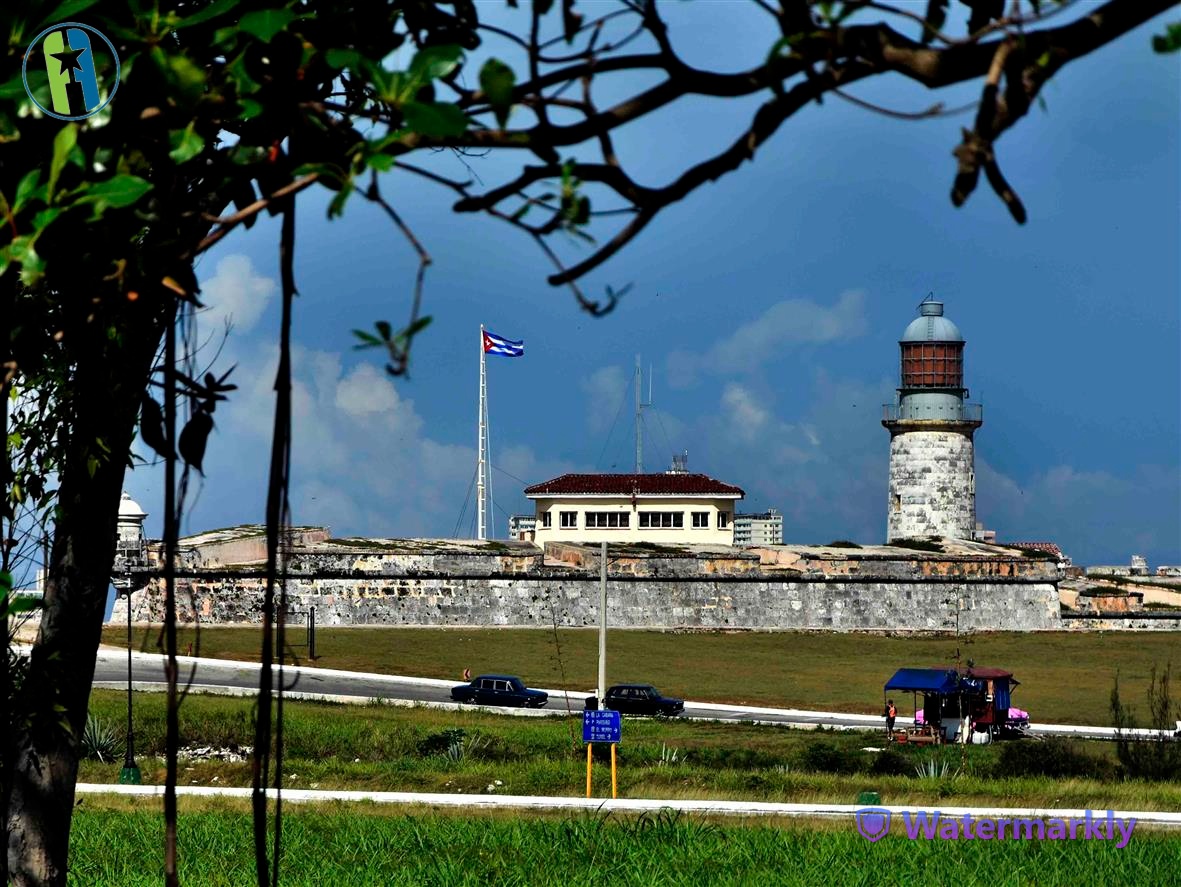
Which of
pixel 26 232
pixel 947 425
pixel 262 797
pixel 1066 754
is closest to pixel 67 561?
pixel 262 797

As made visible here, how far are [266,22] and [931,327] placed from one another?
78.3 meters

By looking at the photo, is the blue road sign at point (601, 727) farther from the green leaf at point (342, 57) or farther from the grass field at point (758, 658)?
the grass field at point (758, 658)

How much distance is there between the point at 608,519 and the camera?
231 ft

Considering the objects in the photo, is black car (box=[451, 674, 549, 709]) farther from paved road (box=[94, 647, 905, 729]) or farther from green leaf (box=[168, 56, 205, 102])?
green leaf (box=[168, 56, 205, 102])

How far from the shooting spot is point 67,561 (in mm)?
5664

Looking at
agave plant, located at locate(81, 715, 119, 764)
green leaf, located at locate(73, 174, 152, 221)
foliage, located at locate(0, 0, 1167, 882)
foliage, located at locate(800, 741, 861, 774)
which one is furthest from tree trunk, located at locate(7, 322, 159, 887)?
foliage, located at locate(800, 741, 861, 774)

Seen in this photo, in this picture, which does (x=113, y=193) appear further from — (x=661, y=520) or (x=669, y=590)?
(x=661, y=520)

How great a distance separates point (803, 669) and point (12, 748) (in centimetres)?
4284

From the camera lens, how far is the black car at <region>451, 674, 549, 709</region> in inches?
1455

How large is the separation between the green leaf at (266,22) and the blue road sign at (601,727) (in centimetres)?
1748

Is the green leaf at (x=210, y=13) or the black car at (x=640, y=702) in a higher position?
the green leaf at (x=210, y=13)

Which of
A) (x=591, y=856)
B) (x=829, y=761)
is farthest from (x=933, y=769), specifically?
(x=591, y=856)
